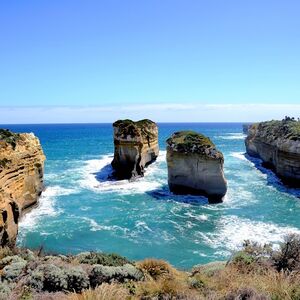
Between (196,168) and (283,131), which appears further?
(283,131)

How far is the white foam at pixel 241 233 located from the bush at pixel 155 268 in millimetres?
10200

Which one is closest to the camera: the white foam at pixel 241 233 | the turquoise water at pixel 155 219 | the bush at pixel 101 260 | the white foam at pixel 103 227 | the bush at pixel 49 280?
the bush at pixel 49 280

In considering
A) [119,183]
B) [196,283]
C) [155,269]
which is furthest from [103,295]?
[119,183]

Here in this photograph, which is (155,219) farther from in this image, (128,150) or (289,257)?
(128,150)

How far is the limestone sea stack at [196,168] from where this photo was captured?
99.2 ft

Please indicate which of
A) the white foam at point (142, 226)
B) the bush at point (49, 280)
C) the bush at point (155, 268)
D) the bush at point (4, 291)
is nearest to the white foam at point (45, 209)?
the white foam at point (142, 226)

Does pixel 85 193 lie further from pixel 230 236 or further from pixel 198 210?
pixel 230 236

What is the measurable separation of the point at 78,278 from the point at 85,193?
2524 centimetres

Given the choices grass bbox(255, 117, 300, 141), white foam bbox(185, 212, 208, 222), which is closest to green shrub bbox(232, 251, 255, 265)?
white foam bbox(185, 212, 208, 222)

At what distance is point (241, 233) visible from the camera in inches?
910

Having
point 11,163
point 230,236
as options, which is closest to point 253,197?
point 230,236

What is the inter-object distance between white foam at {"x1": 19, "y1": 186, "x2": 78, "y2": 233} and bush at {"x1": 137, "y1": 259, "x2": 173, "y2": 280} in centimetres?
1391

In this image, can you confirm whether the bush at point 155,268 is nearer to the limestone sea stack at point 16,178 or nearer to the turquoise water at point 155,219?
the turquoise water at point 155,219

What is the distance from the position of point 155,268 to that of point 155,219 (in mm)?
15196
